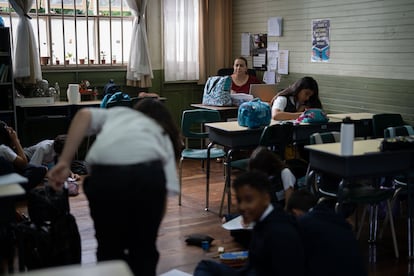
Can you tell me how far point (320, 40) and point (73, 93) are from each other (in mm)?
3049

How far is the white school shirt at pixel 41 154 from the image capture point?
228 inches

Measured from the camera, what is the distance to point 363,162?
3.78 metres

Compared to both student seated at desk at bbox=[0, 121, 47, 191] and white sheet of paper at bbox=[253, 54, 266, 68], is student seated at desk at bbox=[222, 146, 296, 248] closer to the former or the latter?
student seated at desk at bbox=[0, 121, 47, 191]

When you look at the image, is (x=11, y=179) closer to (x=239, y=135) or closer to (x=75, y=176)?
(x=239, y=135)

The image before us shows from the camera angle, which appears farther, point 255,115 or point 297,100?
point 297,100

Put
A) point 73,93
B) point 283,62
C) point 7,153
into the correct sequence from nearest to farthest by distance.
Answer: point 7,153 < point 73,93 < point 283,62

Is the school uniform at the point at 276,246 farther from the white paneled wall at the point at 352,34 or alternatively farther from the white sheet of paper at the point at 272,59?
the white sheet of paper at the point at 272,59

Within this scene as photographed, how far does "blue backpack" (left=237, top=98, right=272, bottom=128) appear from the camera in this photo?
4910mm

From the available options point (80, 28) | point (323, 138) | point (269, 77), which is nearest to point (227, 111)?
point (269, 77)

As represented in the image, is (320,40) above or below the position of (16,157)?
above

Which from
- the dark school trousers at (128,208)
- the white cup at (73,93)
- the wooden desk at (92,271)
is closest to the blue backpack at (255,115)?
the dark school trousers at (128,208)

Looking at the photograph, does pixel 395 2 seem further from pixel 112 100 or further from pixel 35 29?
pixel 35 29

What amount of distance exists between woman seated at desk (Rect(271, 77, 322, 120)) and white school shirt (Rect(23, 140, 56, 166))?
7.70 feet

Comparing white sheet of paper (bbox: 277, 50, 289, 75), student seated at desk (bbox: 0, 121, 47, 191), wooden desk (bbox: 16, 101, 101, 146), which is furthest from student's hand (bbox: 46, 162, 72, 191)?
white sheet of paper (bbox: 277, 50, 289, 75)
